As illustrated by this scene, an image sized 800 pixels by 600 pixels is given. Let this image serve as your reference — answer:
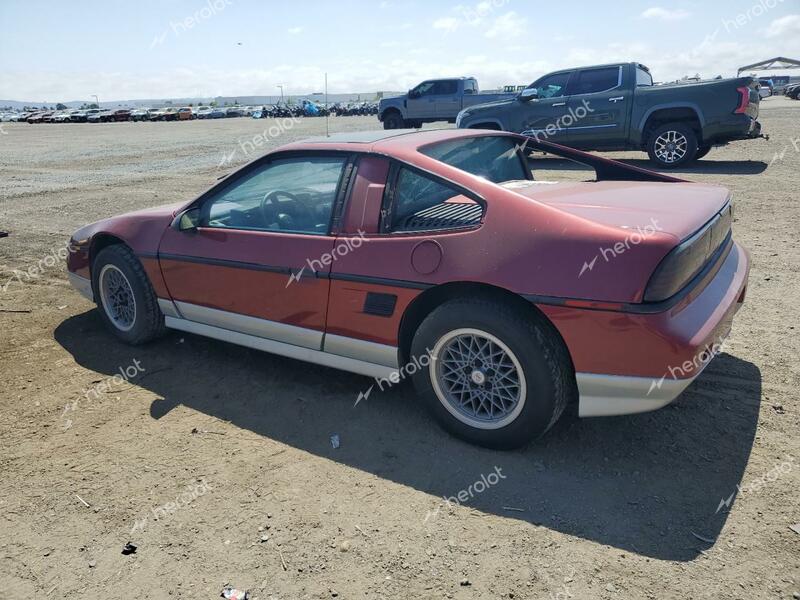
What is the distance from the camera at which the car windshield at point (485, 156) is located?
10.8 ft

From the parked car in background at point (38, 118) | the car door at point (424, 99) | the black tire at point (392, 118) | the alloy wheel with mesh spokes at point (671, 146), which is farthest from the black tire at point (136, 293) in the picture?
the parked car in background at point (38, 118)

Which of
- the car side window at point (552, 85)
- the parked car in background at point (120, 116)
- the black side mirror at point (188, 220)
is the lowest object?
the black side mirror at point (188, 220)

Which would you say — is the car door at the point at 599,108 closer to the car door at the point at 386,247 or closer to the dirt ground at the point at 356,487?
the dirt ground at the point at 356,487

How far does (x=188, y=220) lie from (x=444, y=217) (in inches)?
71.8

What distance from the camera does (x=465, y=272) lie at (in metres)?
2.76

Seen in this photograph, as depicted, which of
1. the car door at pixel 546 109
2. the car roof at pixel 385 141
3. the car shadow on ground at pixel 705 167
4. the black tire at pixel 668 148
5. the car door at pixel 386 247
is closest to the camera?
the car door at pixel 386 247

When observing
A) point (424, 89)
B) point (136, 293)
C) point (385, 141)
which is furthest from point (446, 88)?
point (385, 141)

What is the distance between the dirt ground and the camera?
2232 millimetres

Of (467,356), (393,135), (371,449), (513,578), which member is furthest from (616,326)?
(393,135)

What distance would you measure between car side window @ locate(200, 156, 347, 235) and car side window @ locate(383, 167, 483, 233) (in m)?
0.41

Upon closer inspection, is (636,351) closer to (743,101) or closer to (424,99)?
(743,101)

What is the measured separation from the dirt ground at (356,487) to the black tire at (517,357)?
151mm

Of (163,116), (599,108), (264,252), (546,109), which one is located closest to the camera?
(264,252)

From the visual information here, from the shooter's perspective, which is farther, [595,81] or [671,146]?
[595,81]
